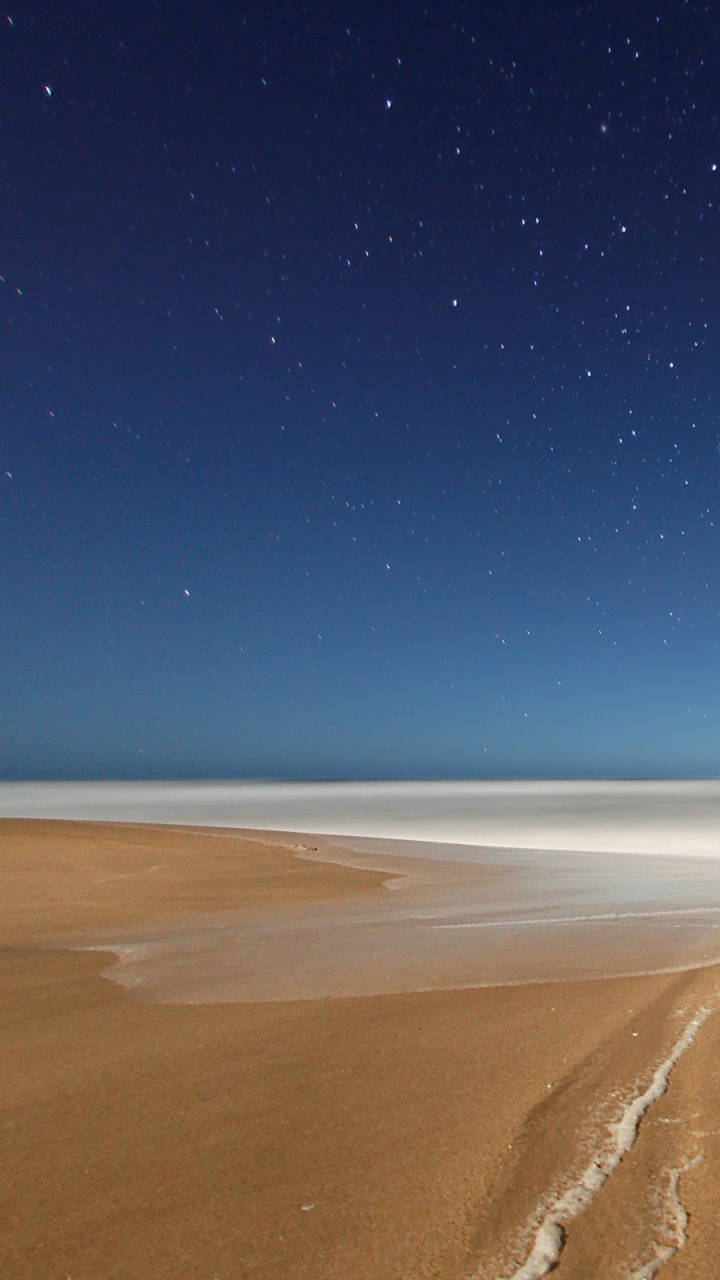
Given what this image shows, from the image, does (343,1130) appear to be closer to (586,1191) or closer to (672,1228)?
(586,1191)

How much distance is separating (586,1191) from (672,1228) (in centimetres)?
34

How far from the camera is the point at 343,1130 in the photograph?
3605mm

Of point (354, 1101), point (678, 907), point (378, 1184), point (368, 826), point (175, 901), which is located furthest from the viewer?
point (368, 826)

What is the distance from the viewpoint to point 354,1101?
3938 mm

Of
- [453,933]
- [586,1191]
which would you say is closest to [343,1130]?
[586,1191]

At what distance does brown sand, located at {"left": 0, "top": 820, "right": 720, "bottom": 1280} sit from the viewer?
8.88 feet

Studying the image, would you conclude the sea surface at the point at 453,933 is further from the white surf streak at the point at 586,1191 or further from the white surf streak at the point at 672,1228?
the white surf streak at the point at 672,1228

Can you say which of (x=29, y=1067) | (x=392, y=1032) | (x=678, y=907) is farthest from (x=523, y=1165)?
(x=678, y=907)

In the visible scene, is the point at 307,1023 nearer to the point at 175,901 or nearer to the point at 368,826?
the point at 175,901

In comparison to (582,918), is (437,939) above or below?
below

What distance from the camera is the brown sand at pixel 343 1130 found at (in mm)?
2707

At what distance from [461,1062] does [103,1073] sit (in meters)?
2.02

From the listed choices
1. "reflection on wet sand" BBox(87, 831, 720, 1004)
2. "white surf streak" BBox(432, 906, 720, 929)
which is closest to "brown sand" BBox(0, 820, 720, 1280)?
"reflection on wet sand" BBox(87, 831, 720, 1004)

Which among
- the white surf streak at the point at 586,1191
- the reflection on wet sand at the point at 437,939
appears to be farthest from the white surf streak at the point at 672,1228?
the reflection on wet sand at the point at 437,939
